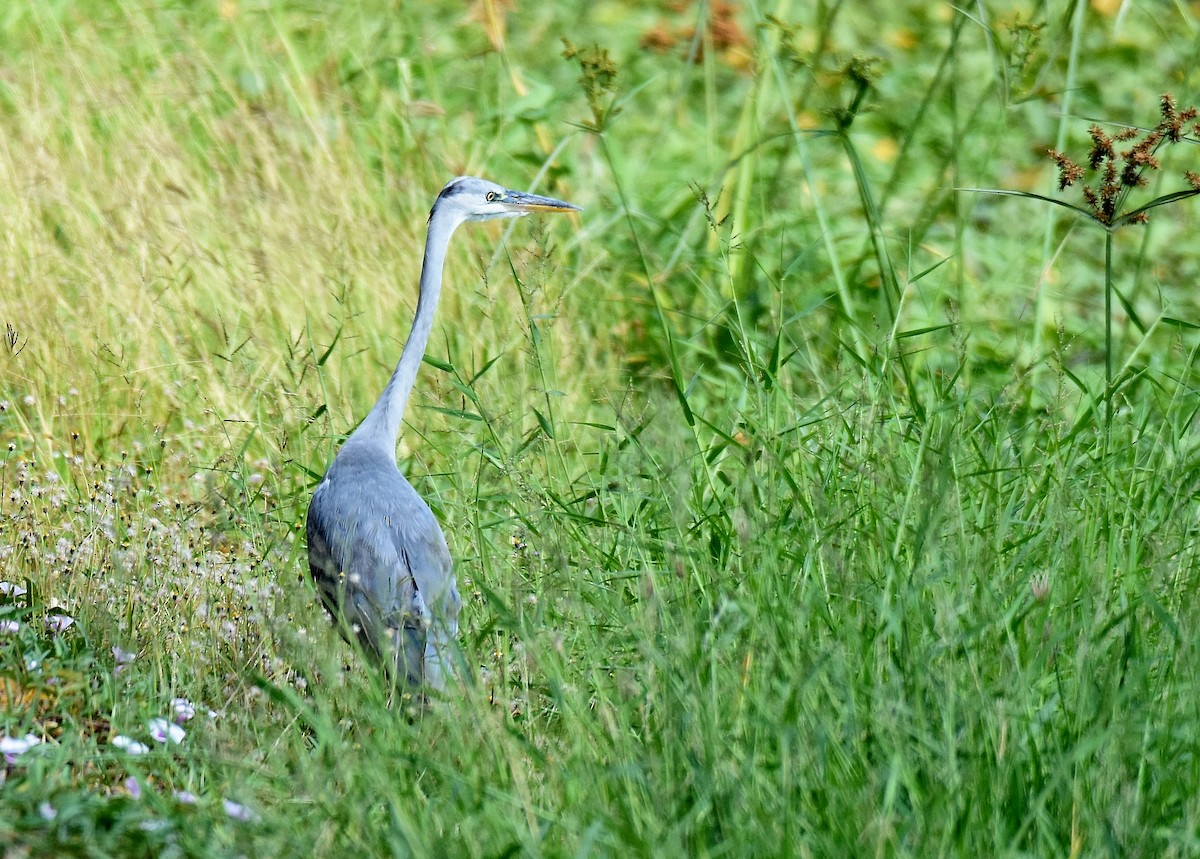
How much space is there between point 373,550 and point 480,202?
41.2 inches

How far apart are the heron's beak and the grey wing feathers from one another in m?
0.92

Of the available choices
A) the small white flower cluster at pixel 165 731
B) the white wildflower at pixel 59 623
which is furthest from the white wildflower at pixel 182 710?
the white wildflower at pixel 59 623

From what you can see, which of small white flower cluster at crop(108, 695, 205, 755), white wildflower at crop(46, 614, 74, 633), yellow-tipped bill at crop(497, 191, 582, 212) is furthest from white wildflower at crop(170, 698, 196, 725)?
yellow-tipped bill at crop(497, 191, 582, 212)

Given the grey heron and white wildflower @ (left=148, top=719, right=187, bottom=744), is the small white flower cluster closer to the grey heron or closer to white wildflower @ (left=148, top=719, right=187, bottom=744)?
white wildflower @ (left=148, top=719, right=187, bottom=744)

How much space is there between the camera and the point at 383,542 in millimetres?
3146

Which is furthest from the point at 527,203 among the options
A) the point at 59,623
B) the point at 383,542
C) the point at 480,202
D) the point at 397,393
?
the point at 59,623

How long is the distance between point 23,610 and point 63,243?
246cm

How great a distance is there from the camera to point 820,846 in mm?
1985

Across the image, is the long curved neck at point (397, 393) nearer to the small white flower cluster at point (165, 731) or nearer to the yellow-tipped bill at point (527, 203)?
the yellow-tipped bill at point (527, 203)

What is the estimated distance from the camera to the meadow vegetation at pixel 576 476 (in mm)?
2102

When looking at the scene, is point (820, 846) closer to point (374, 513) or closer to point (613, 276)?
point (374, 513)

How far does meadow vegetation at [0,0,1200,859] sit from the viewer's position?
2.10 m

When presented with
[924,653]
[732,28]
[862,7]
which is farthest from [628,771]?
[862,7]

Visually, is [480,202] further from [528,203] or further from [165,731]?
[165,731]
